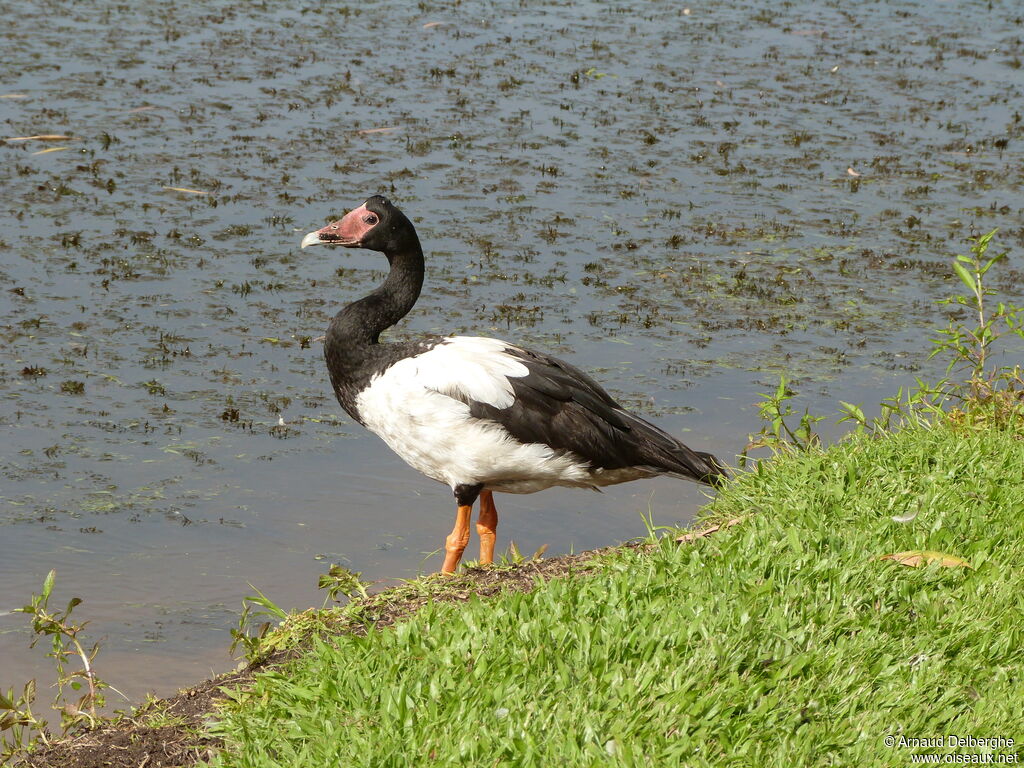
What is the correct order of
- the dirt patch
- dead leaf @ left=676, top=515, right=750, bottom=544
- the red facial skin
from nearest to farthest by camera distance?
the dirt patch < dead leaf @ left=676, top=515, right=750, bottom=544 < the red facial skin

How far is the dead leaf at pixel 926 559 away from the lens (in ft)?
15.4

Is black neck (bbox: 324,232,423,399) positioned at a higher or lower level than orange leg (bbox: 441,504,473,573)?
higher

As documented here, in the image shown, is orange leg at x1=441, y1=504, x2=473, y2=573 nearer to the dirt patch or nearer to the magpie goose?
the magpie goose

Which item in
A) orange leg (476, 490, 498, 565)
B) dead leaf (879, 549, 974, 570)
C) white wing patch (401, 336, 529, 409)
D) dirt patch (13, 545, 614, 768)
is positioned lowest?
orange leg (476, 490, 498, 565)

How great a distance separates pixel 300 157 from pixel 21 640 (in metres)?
6.87

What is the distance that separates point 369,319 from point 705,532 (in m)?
1.87

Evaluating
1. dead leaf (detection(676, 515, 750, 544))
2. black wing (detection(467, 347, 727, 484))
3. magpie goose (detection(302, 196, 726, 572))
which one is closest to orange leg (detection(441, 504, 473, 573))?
magpie goose (detection(302, 196, 726, 572))

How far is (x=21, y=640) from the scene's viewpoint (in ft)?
18.5

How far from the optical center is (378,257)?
997cm

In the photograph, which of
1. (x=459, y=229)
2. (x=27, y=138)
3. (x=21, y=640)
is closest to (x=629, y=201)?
(x=459, y=229)

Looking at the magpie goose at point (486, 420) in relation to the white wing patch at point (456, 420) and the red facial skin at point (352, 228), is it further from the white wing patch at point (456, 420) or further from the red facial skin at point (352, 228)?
the red facial skin at point (352, 228)

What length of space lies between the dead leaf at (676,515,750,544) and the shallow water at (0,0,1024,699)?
1.43m

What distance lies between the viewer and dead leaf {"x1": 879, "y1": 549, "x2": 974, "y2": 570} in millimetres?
4691

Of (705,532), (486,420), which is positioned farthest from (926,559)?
(486,420)
